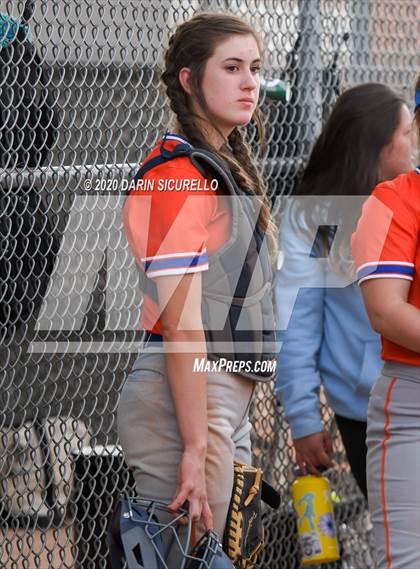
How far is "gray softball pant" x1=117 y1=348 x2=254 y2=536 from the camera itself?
295cm

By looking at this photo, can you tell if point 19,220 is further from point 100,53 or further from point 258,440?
point 258,440

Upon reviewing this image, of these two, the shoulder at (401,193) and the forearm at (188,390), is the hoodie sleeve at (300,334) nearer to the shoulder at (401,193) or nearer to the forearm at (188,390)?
the shoulder at (401,193)

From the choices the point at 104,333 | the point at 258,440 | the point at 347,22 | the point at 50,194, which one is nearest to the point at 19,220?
the point at 50,194

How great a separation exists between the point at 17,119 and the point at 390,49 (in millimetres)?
2341

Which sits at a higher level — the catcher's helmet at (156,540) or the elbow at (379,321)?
the elbow at (379,321)

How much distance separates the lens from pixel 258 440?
4.62 meters

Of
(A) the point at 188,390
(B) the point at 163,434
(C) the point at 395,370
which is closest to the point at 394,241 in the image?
(C) the point at 395,370

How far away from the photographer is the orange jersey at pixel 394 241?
3.00 metres

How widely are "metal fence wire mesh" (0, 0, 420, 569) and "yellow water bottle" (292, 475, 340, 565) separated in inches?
14.0

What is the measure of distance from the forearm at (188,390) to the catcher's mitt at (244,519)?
0.24m

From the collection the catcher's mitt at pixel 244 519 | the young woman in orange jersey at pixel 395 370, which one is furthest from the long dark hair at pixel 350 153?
the catcher's mitt at pixel 244 519

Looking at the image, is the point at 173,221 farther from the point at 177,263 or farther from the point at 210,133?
the point at 210,133

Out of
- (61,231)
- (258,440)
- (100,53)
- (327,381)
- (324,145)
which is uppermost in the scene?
(100,53)

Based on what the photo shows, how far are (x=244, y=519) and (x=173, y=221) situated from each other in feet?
2.82
